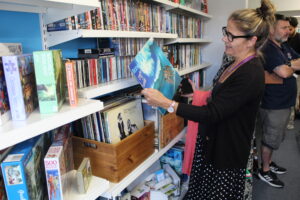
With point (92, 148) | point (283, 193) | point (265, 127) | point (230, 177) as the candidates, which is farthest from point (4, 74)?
point (283, 193)

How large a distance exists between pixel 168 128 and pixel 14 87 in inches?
43.9

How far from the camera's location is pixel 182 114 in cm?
118

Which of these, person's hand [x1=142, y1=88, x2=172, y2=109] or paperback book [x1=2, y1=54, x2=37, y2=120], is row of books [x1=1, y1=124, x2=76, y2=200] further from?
person's hand [x1=142, y1=88, x2=172, y2=109]

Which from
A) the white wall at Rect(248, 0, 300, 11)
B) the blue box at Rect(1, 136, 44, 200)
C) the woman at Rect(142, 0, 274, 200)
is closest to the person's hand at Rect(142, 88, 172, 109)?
the woman at Rect(142, 0, 274, 200)

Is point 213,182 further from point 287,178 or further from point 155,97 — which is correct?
point 287,178

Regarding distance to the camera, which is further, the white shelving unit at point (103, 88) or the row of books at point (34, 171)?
the white shelving unit at point (103, 88)

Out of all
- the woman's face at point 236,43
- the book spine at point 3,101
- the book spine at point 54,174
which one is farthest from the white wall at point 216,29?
the book spine at point 3,101

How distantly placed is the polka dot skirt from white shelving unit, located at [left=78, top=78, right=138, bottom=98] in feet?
1.89

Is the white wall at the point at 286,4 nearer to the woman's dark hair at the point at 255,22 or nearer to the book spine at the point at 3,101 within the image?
the woman's dark hair at the point at 255,22

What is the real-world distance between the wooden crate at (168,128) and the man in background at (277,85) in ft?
2.96

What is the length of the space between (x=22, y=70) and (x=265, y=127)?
2.16m

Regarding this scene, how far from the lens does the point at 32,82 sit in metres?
0.80

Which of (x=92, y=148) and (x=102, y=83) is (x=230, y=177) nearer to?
(x=92, y=148)

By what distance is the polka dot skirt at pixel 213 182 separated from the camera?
1.37m
